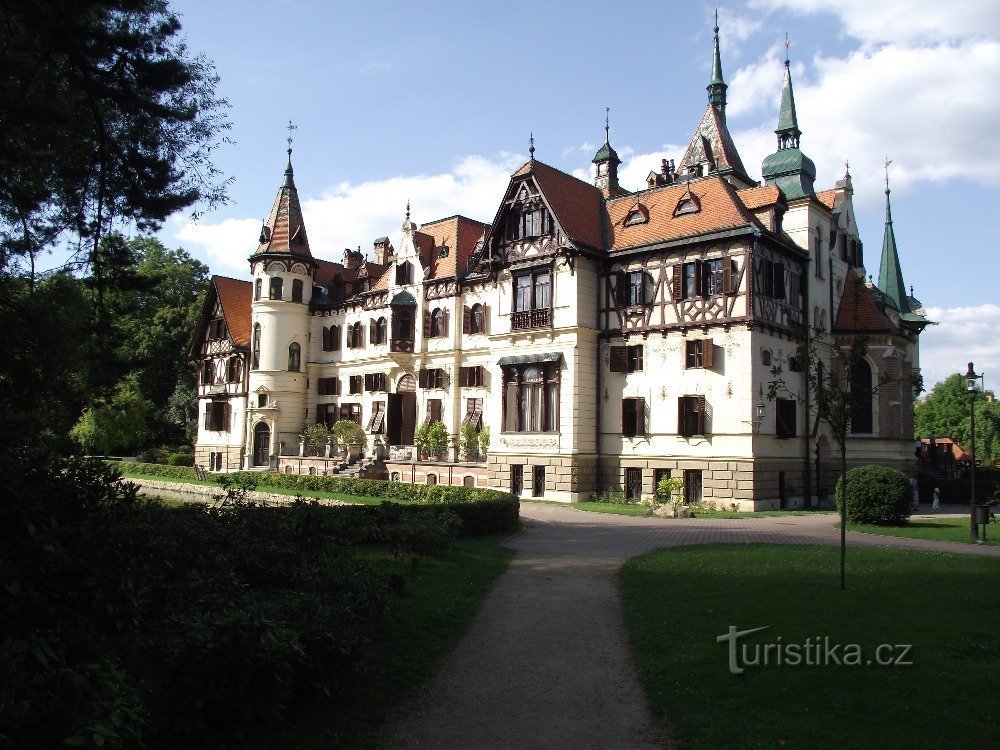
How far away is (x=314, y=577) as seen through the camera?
10.8 meters

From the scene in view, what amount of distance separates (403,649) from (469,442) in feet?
94.4

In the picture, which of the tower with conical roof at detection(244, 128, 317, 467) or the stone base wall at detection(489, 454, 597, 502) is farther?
the tower with conical roof at detection(244, 128, 317, 467)

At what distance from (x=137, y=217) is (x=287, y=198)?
40.4m

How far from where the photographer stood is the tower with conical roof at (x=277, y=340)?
49.8 metres

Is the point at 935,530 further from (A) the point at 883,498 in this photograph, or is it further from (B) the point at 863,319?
(B) the point at 863,319

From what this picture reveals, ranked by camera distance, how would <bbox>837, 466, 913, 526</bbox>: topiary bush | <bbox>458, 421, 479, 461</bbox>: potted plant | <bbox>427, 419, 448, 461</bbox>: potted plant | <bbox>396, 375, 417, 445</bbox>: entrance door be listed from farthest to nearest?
<bbox>396, 375, 417, 445</bbox>: entrance door → <bbox>427, 419, 448, 461</bbox>: potted plant → <bbox>458, 421, 479, 461</bbox>: potted plant → <bbox>837, 466, 913, 526</bbox>: topiary bush

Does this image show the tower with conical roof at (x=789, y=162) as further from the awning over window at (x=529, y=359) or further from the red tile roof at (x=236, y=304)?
the red tile roof at (x=236, y=304)

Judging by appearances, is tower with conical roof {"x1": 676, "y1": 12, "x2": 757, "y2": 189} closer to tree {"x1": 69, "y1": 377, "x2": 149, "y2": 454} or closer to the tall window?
the tall window

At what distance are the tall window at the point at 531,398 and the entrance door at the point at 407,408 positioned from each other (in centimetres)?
973

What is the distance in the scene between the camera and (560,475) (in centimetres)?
3441

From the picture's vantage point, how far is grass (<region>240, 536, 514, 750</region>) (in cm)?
780

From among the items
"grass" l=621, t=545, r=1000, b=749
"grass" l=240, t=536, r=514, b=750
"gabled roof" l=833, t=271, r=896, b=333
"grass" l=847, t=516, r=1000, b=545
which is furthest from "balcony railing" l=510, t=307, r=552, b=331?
"grass" l=621, t=545, r=1000, b=749

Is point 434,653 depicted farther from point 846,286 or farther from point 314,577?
point 846,286

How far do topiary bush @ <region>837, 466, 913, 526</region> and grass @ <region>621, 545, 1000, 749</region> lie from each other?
874cm
